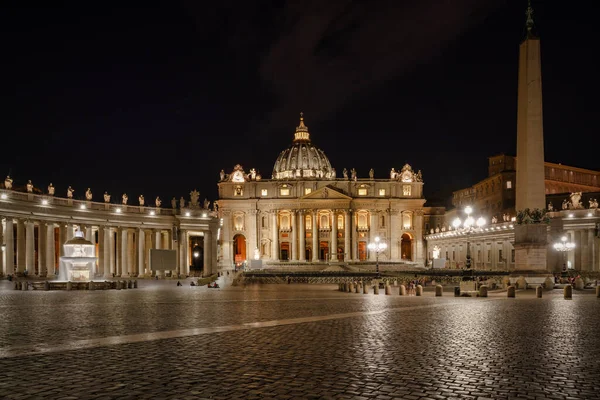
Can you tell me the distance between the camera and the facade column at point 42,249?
5962cm

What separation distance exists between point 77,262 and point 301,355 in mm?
37912

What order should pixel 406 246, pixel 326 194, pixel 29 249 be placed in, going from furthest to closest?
pixel 406 246, pixel 326 194, pixel 29 249

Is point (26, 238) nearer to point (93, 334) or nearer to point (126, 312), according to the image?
point (126, 312)

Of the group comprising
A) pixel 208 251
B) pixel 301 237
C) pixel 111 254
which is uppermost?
pixel 301 237

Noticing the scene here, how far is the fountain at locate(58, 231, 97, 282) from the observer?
46.9m

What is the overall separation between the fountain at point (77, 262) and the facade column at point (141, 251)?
2863 cm

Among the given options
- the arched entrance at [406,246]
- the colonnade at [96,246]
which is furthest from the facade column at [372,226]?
the colonnade at [96,246]

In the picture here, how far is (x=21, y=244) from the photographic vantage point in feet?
195

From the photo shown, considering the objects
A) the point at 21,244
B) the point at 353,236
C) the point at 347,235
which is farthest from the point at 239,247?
the point at 21,244

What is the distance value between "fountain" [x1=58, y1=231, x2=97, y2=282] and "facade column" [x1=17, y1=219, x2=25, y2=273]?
12.8m

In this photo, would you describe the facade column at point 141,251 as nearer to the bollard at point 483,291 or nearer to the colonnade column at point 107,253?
the colonnade column at point 107,253

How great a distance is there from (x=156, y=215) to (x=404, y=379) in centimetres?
7455

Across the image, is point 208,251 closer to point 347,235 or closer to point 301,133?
point 347,235

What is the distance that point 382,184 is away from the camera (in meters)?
131
